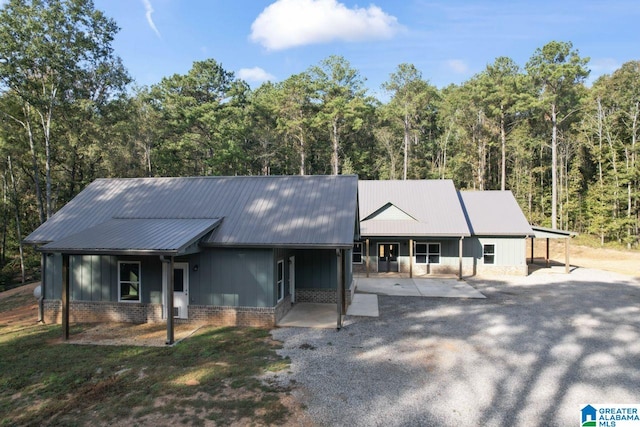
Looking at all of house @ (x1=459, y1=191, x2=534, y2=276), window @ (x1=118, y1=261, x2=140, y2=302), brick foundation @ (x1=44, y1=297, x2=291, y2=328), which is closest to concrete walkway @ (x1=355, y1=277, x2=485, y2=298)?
house @ (x1=459, y1=191, x2=534, y2=276)

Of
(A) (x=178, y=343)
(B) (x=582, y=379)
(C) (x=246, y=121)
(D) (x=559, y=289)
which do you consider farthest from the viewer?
(C) (x=246, y=121)

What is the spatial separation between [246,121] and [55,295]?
2720cm

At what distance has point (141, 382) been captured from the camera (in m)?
7.23

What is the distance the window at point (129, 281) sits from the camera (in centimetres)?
1150

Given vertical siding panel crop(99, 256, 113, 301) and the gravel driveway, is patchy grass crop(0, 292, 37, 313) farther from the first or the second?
the gravel driveway

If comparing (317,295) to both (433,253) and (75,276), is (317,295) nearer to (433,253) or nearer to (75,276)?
(75,276)

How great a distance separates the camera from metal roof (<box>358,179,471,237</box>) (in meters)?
20.0

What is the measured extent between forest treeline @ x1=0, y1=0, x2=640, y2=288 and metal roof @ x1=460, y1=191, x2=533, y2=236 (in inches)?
505

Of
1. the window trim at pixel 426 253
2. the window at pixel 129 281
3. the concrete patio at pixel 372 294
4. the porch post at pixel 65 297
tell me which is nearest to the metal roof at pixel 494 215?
the window trim at pixel 426 253

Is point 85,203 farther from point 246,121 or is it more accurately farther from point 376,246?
point 246,121

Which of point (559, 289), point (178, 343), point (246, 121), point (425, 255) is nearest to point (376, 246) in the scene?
point (425, 255)

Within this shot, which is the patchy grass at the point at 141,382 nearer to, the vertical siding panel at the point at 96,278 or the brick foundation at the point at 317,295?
the vertical siding panel at the point at 96,278

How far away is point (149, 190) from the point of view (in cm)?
1470

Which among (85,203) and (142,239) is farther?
(85,203)
